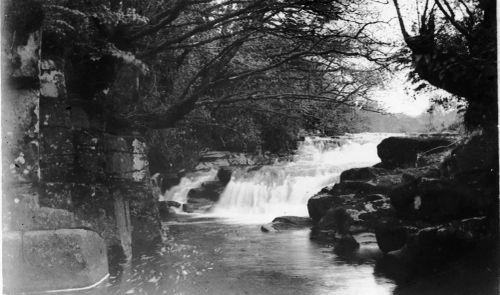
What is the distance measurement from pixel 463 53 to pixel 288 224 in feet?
26.3

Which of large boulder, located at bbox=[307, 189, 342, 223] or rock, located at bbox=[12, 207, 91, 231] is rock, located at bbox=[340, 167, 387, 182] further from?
rock, located at bbox=[12, 207, 91, 231]

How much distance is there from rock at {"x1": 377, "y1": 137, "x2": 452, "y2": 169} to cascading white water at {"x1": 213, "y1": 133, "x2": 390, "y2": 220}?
314cm

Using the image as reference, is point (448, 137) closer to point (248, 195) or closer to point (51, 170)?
point (248, 195)

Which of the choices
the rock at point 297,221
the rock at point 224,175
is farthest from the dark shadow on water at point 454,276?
the rock at point 224,175

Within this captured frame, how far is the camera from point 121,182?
9.17 m

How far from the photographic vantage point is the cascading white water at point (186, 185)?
2228 cm

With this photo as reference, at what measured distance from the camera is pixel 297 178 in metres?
19.9

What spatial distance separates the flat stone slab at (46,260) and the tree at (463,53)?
5.48m

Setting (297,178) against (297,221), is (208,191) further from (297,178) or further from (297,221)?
(297,221)

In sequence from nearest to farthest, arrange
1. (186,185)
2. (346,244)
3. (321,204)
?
(346,244) → (321,204) → (186,185)

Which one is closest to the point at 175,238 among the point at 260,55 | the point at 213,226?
the point at 213,226

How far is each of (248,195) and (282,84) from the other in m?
10.1

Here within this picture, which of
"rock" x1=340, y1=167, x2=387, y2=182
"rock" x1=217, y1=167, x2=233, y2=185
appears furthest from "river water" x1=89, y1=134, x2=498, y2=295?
"rock" x1=217, y1=167, x2=233, y2=185

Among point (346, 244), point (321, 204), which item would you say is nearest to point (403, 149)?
point (321, 204)
